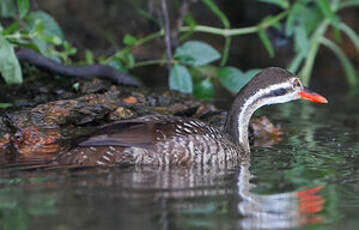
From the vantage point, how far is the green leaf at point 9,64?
7.84 m

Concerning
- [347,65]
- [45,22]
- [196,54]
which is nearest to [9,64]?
[45,22]

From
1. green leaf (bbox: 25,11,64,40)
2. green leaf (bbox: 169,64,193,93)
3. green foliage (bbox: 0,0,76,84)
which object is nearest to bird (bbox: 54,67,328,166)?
green leaf (bbox: 169,64,193,93)

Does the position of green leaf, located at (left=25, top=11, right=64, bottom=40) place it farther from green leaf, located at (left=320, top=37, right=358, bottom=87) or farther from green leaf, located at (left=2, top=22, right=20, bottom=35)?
green leaf, located at (left=320, top=37, right=358, bottom=87)

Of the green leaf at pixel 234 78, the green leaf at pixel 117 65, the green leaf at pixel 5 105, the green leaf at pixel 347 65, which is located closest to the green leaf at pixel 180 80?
the green leaf at pixel 234 78

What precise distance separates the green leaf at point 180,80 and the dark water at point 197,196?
71.1 inches

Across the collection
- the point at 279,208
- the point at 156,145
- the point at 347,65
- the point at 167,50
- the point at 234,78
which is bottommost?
the point at 279,208

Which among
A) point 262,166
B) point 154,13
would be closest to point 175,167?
point 262,166

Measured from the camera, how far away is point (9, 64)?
797 centimetres

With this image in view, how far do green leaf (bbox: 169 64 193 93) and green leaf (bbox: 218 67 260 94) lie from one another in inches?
17.8

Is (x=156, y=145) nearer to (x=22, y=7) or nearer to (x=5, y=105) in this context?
(x=5, y=105)

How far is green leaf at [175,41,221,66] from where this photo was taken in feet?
28.6

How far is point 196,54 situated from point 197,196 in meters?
3.70

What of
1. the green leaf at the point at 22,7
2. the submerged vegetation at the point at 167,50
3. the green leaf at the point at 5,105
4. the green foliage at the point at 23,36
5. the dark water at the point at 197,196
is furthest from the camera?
the green leaf at the point at 22,7

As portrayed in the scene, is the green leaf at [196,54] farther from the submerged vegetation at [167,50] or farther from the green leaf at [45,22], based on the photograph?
the green leaf at [45,22]
